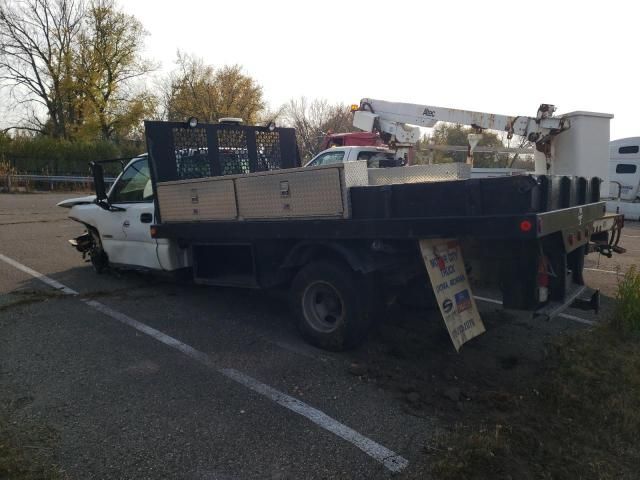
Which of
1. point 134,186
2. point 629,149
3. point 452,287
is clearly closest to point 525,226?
point 452,287

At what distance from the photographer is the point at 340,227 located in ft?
13.4

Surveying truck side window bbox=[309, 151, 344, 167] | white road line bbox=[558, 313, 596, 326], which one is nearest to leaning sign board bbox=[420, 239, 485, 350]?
white road line bbox=[558, 313, 596, 326]

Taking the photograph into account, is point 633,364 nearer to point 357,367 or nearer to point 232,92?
point 357,367

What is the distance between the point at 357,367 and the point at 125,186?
4.53 meters

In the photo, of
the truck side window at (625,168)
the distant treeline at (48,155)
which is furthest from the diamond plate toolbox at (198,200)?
the distant treeline at (48,155)

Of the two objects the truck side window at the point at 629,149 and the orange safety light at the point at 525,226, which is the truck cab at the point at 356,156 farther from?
the truck side window at the point at 629,149

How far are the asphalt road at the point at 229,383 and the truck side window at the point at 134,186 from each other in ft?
4.54

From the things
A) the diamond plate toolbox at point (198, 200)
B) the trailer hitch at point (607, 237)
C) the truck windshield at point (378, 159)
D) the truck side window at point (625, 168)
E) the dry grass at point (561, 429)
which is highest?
the truck windshield at point (378, 159)

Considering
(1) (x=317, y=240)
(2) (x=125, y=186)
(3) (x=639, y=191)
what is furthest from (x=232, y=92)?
(1) (x=317, y=240)

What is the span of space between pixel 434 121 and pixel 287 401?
7.64 metres

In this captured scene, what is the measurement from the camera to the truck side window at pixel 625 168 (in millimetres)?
16195

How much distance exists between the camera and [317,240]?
4352 mm

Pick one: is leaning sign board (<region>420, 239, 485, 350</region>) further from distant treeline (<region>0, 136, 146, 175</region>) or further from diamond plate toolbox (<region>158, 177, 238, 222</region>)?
distant treeline (<region>0, 136, 146, 175</region>)

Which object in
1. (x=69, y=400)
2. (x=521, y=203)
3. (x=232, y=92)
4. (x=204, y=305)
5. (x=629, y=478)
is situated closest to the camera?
(x=629, y=478)
